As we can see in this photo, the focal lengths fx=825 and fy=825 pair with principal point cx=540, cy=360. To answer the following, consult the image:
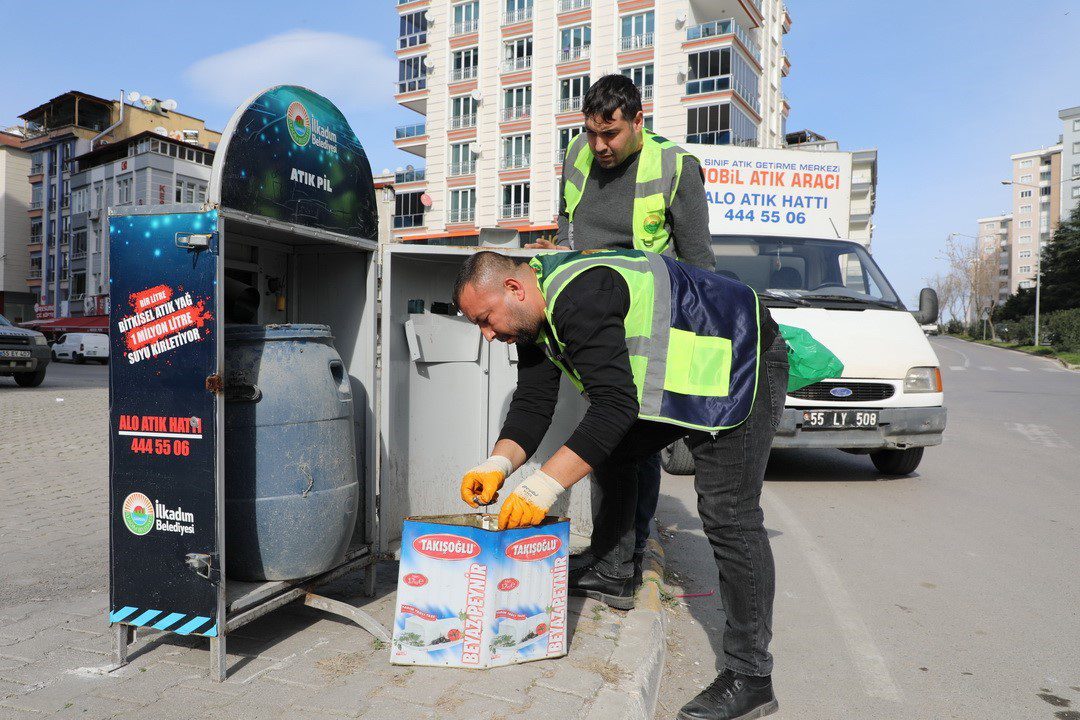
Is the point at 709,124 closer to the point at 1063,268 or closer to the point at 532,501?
the point at 1063,268

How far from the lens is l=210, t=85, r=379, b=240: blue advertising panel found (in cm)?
292

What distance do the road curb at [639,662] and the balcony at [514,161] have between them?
4381cm

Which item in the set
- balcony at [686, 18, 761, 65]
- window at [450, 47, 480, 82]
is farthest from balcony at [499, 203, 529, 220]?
balcony at [686, 18, 761, 65]

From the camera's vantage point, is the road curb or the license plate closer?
the road curb

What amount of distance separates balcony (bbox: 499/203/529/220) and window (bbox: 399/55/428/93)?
10.8 metres

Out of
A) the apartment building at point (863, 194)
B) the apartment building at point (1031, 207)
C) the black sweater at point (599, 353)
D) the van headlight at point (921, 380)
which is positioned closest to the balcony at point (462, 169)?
the apartment building at point (863, 194)

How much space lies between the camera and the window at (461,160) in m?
48.4

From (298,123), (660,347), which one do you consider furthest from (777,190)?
(660,347)

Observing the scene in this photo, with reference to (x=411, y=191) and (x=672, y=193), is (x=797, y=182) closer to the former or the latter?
(x=672, y=193)

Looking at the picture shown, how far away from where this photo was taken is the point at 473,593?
287 cm

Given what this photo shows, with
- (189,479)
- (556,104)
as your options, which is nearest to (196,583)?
(189,479)

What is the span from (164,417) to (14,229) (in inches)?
2887

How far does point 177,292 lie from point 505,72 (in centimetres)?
4690

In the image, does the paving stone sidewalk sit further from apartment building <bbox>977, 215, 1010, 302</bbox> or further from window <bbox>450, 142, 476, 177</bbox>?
apartment building <bbox>977, 215, 1010, 302</bbox>
